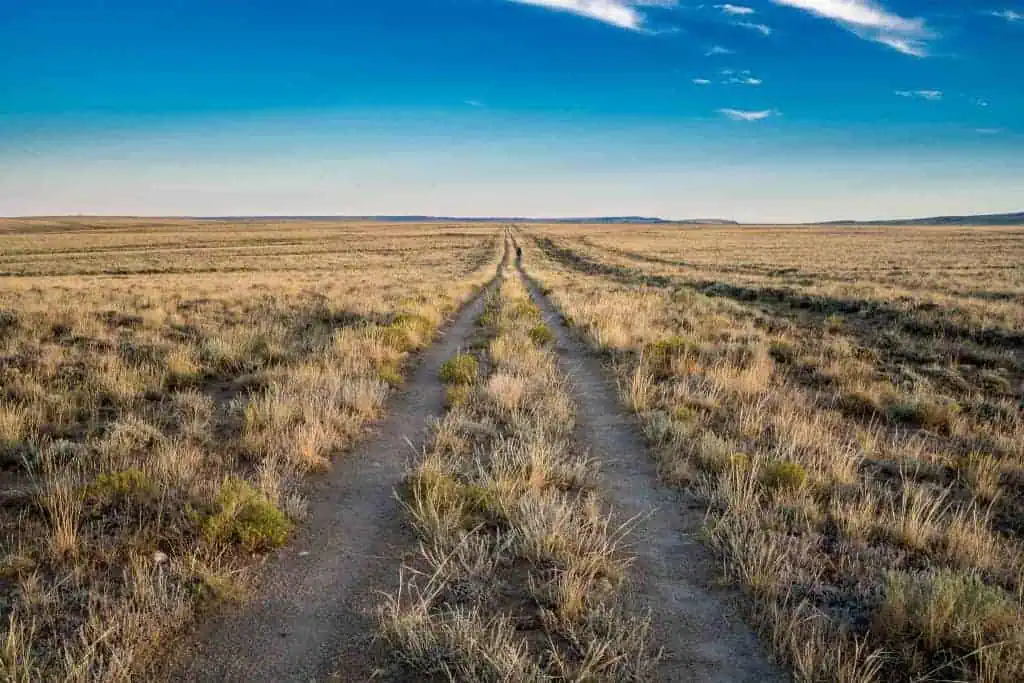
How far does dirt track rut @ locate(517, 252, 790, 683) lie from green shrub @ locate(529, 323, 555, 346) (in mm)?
5579

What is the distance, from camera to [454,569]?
414cm

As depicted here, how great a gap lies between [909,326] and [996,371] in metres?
5.48

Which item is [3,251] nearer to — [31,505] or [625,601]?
[31,505]

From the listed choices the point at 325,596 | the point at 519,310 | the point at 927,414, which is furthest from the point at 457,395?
the point at 519,310

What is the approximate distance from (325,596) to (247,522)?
42.5 inches

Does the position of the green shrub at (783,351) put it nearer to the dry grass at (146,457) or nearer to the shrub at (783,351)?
the shrub at (783,351)

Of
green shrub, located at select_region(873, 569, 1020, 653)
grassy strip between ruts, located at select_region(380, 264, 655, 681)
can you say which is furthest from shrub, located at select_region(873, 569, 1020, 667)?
grassy strip between ruts, located at select_region(380, 264, 655, 681)

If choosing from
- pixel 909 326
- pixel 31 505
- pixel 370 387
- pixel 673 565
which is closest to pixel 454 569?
pixel 673 565

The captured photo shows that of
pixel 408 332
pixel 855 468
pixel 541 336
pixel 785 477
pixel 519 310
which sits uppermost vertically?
pixel 519 310

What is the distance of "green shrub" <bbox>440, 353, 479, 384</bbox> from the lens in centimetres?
978

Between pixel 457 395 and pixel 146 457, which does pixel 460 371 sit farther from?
pixel 146 457

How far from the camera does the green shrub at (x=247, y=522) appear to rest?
450 cm

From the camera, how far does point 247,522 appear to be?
182 inches

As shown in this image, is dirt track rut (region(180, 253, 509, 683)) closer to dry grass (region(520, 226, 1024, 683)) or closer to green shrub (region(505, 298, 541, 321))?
dry grass (region(520, 226, 1024, 683))
